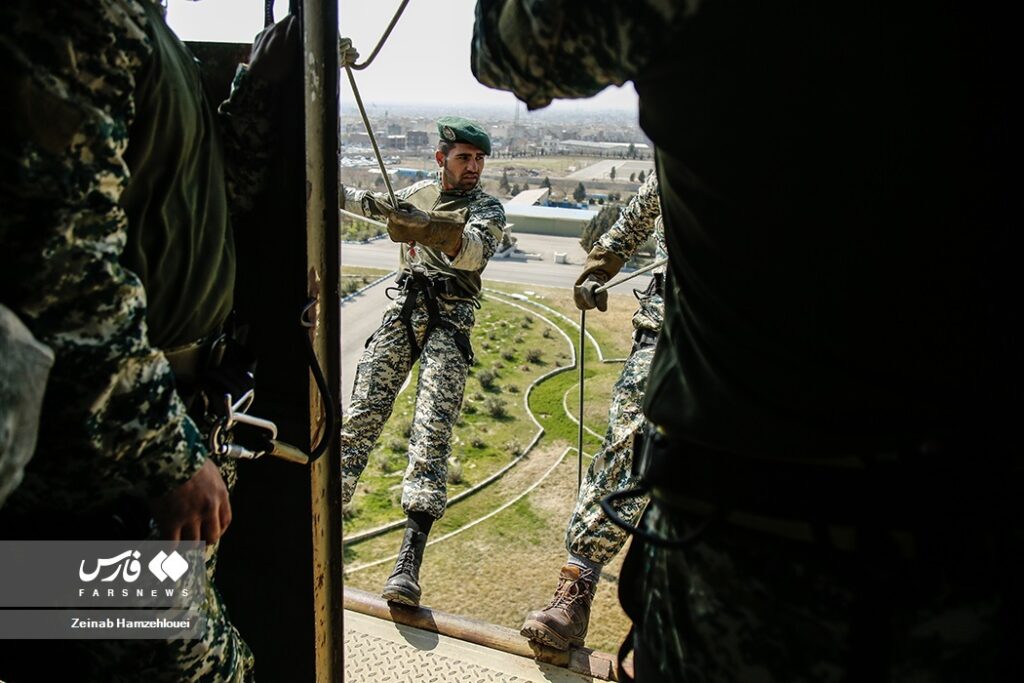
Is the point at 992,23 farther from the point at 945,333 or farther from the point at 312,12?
the point at 312,12

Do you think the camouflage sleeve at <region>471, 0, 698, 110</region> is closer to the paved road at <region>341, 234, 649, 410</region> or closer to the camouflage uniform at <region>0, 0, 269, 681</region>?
the camouflage uniform at <region>0, 0, 269, 681</region>

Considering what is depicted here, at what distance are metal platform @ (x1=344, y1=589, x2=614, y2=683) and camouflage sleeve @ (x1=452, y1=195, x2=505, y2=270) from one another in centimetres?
177

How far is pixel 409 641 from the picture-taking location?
3.14 m

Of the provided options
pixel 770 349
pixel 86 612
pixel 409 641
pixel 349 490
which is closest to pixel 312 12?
pixel 770 349

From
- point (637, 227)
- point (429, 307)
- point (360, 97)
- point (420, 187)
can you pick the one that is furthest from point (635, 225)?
point (360, 97)

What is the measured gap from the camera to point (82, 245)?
1271mm

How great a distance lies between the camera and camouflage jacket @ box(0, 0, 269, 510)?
4.00 ft

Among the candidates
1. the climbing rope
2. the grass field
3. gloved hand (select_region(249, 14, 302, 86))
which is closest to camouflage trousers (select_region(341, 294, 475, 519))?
the grass field

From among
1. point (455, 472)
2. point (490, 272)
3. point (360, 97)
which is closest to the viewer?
point (360, 97)

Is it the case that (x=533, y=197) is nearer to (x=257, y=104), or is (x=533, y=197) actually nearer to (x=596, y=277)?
(x=596, y=277)

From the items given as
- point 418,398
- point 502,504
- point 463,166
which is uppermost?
point 463,166

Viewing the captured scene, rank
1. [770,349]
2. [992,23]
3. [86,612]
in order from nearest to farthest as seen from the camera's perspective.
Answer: [992,23]
[770,349]
[86,612]

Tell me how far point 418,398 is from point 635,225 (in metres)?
1.42

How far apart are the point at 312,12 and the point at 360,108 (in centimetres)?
118
